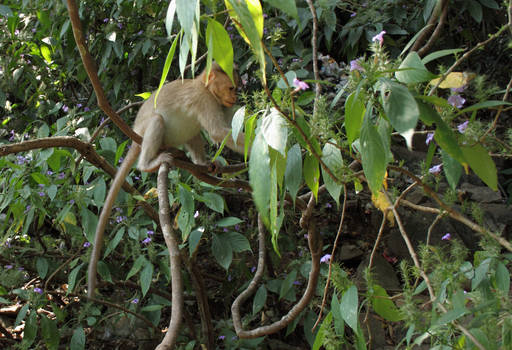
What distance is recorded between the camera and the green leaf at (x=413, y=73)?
1.23 metres

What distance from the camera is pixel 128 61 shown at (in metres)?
4.55

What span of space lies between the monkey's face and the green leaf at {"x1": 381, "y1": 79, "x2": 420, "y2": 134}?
2.99m

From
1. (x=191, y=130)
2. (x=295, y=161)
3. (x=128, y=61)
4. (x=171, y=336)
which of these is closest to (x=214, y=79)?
(x=191, y=130)

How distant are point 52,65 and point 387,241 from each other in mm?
4035

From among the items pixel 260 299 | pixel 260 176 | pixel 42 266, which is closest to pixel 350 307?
pixel 260 176

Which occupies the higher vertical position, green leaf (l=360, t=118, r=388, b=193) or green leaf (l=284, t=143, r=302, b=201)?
green leaf (l=360, t=118, r=388, b=193)

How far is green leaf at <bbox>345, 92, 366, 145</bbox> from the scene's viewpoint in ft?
4.29

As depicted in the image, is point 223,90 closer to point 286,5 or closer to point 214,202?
point 214,202

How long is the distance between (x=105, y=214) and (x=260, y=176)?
8.29ft

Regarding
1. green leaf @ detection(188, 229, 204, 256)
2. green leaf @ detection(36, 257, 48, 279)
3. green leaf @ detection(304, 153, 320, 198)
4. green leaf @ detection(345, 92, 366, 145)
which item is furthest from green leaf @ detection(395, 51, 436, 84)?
green leaf @ detection(36, 257, 48, 279)

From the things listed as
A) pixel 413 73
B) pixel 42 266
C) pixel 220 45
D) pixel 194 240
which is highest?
pixel 220 45

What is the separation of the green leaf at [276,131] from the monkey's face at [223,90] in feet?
9.08

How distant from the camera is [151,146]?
3697 mm

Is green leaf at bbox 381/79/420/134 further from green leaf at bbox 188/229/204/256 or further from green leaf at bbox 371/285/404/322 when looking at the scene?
green leaf at bbox 188/229/204/256
